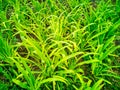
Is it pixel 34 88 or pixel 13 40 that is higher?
pixel 13 40

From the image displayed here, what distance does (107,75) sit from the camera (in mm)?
2018

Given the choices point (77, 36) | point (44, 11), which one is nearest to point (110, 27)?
point (77, 36)

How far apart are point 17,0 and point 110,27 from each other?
3.35 ft

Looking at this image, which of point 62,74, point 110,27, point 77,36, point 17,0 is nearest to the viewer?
point 62,74

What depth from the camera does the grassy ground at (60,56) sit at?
182 cm

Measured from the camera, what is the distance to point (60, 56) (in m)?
1.94

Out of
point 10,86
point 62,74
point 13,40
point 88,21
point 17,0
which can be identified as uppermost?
point 17,0

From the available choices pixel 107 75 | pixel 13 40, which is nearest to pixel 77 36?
pixel 107 75

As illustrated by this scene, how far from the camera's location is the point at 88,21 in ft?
7.82

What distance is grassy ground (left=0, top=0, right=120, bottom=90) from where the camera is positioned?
182 cm

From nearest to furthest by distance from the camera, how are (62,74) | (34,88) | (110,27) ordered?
1. (34,88)
2. (62,74)
3. (110,27)

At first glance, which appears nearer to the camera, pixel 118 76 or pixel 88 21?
pixel 118 76

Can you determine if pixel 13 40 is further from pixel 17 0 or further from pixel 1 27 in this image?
pixel 17 0

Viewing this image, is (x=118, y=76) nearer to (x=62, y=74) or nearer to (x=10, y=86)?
(x=62, y=74)
